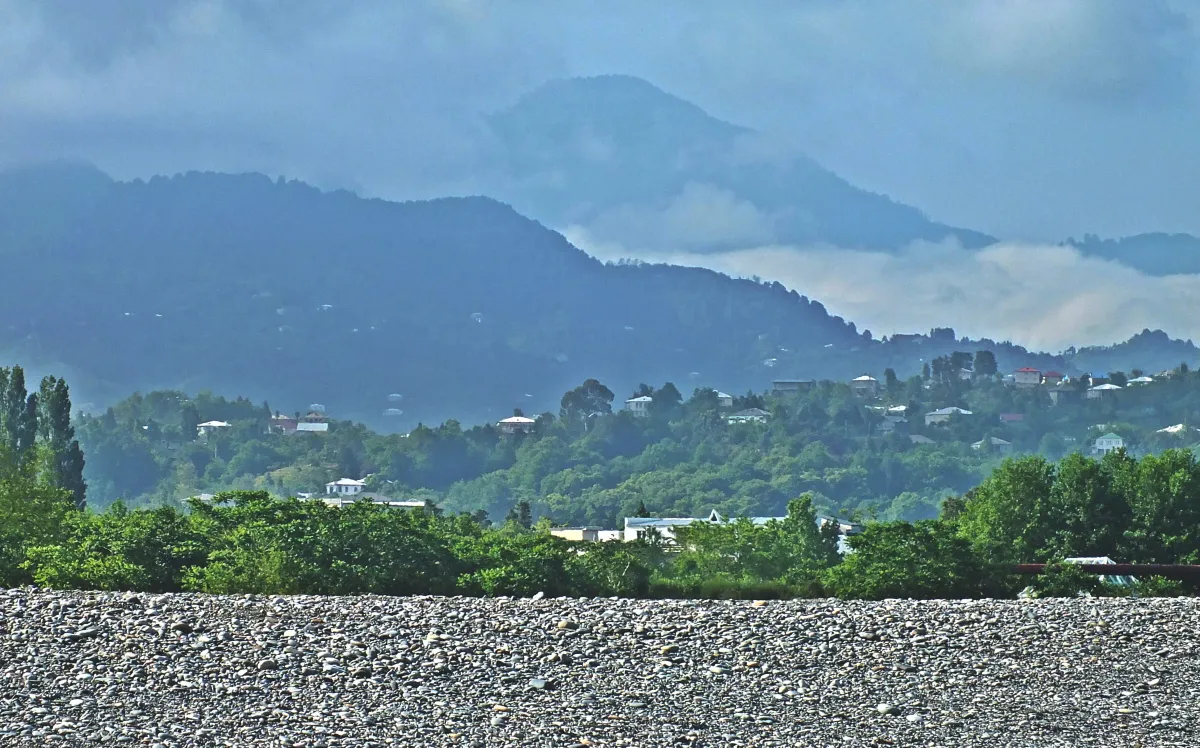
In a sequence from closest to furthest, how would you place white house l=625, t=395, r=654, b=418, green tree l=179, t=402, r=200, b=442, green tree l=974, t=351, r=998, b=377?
green tree l=179, t=402, r=200, b=442, white house l=625, t=395, r=654, b=418, green tree l=974, t=351, r=998, b=377

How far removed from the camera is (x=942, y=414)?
129875 millimetres

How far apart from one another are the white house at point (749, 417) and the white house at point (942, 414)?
16112 mm

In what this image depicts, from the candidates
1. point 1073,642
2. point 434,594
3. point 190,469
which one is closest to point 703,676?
point 1073,642

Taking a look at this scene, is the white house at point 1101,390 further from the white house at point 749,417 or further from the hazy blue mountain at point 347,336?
the hazy blue mountain at point 347,336

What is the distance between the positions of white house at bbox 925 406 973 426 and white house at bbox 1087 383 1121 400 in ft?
43.5

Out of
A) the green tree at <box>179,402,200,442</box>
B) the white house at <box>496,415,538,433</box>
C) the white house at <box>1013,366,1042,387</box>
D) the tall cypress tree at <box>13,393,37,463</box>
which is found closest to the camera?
the tall cypress tree at <box>13,393,37,463</box>

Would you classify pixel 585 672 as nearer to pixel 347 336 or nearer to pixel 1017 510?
pixel 1017 510

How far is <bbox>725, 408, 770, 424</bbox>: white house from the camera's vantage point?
117562mm

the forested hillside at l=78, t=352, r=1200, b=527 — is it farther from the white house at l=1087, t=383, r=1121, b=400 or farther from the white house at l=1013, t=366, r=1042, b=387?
the white house at l=1013, t=366, r=1042, b=387

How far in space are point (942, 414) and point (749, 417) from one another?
69.9 ft

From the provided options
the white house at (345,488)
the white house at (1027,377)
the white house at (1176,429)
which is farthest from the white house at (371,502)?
the white house at (1027,377)

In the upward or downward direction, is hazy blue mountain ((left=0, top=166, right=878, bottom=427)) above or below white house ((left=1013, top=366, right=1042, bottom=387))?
above

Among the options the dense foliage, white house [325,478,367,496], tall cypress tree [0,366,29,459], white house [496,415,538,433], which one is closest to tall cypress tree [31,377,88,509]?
tall cypress tree [0,366,29,459]

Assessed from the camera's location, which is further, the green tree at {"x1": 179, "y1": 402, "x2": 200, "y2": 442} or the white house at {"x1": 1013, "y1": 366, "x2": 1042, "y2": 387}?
the white house at {"x1": 1013, "y1": 366, "x2": 1042, "y2": 387}
